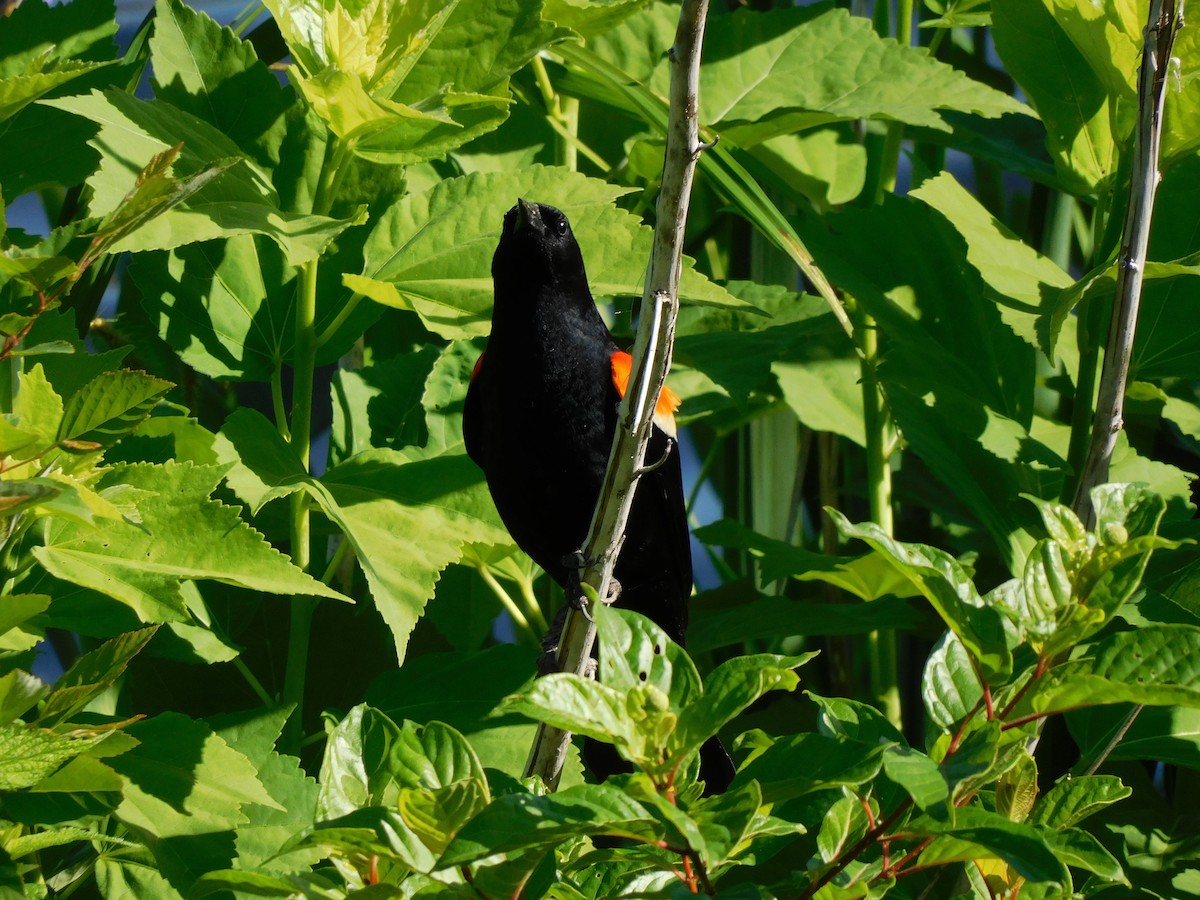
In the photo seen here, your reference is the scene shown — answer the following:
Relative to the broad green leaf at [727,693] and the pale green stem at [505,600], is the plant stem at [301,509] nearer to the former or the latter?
the pale green stem at [505,600]

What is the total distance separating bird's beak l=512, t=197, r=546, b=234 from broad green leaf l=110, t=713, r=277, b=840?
26.0 inches

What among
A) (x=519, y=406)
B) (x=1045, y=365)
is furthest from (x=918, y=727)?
(x=519, y=406)

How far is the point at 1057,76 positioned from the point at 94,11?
1213mm

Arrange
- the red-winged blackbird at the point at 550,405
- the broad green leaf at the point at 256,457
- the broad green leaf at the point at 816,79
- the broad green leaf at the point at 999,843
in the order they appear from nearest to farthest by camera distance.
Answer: the broad green leaf at the point at 999,843 < the broad green leaf at the point at 256,457 < the red-winged blackbird at the point at 550,405 < the broad green leaf at the point at 816,79

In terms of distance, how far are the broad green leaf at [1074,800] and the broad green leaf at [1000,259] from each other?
710 millimetres

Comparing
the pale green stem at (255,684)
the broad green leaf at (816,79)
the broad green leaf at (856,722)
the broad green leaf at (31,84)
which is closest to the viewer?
the broad green leaf at (856,722)

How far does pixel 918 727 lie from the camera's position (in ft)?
6.93

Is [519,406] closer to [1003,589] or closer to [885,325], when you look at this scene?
[885,325]

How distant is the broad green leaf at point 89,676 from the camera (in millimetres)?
921

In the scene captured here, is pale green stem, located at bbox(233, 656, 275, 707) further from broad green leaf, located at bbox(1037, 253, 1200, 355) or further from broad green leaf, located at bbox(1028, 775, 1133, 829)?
broad green leaf, located at bbox(1037, 253, 1200, 355)

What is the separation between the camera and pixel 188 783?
3.85 feet

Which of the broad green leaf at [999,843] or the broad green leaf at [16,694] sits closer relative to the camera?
the broad green leaf at [999,843]

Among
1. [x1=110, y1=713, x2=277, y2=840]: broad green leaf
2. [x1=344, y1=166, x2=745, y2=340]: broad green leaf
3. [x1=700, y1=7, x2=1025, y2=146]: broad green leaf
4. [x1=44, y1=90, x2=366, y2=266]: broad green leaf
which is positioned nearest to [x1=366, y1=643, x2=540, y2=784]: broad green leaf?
[x1=110, y1=713, x2=277, y2=840]: broad green leaf

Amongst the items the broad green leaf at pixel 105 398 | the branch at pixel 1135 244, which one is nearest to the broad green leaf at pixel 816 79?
the branch at pixel 1135 244
